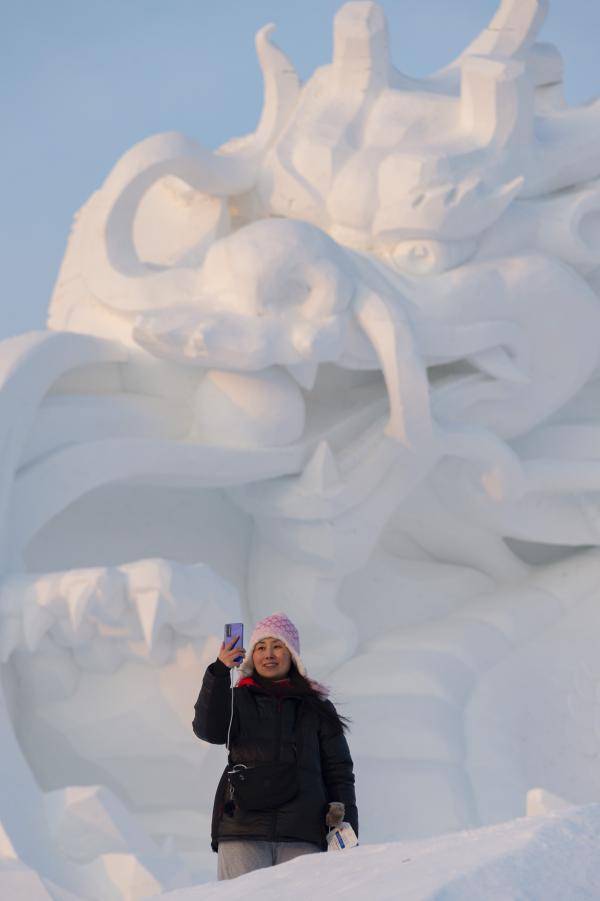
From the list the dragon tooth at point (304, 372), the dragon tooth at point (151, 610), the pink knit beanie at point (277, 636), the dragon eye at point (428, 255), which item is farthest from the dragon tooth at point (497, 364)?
the pink knit beanie at point (277, 636)

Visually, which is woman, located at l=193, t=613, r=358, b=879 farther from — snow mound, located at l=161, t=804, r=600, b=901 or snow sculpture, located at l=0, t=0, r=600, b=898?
snow sculpture, located at l=0, t=0, r=600, b=898

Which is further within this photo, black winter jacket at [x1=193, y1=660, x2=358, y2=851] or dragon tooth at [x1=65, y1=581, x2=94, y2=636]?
dragon tooth at [x1=65, y1=581, x2=94, y2=636]

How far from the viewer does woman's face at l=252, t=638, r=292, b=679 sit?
321cm

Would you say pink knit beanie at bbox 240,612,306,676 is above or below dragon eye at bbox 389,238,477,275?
below

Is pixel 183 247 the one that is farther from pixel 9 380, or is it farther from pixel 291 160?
pixel 9 380

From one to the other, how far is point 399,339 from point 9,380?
1.48m

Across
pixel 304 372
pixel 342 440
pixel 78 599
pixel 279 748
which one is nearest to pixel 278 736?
pixel 279 748

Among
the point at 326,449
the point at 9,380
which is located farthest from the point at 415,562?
the point at 9,380

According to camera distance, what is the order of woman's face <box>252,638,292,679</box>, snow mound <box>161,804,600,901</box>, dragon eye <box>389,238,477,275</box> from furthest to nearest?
dragon eye <box>389,238,477,275</box> < woman's face <box>252,638,292,679</box> < snow mound <box>161,804,600,901</box>

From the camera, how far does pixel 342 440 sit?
6418mm

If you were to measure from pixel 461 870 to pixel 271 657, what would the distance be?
994 millimetres

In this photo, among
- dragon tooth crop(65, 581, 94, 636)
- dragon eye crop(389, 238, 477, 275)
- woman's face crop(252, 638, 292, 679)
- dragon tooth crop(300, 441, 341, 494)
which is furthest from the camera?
dragon eye crop(389, 238, 477, 275)

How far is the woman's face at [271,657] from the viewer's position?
126 inches

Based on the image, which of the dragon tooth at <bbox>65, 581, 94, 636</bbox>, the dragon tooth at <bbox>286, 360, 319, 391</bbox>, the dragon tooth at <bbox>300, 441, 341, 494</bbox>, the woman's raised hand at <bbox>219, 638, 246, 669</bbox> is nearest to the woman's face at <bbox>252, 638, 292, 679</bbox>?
the woman's raised hand at <bbox>219, 638, 246, 669</bbox>
